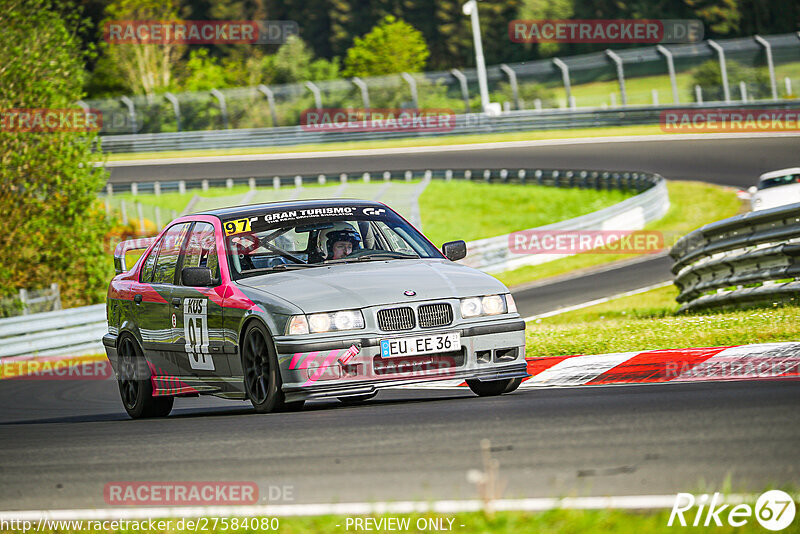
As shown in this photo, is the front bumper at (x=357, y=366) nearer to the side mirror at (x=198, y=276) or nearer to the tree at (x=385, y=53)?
the side mirror at (x=198, y=276)

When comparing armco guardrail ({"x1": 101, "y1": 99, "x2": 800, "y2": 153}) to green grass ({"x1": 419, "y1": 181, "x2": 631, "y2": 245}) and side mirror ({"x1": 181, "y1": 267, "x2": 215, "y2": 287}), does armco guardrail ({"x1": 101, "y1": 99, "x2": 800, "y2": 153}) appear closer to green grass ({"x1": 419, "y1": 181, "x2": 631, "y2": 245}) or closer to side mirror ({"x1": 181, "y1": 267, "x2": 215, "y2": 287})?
green grass ({"x1": 419, "y1": 181, "x2": 631, "y2": 245})

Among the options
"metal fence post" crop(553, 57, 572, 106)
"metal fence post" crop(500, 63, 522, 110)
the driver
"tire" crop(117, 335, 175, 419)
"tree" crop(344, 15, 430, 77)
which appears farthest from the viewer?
"tree" crop(344, 15, 430, 77)

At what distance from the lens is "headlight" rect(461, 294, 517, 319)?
25.1ft

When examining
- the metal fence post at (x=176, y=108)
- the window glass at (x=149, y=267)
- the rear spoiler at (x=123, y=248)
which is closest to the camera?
the window glass at (x=149, y=267)

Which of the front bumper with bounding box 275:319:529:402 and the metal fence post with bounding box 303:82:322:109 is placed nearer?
the front bumper with bounding box 275:319:529:402

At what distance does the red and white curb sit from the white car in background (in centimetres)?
1235

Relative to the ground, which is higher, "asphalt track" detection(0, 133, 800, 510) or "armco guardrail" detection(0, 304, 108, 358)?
"asphalt track" detection(0, 133, 800, 510)

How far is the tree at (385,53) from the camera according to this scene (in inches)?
3066

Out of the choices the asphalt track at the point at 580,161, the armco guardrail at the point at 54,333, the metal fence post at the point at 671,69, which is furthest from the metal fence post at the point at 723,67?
the armco guardrail at the point at 54,333

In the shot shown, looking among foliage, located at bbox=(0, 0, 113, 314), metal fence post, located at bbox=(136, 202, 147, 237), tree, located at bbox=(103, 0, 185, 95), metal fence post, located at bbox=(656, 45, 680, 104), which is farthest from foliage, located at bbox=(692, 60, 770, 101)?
tree, located at bbox=(103, 0, 185, 95)

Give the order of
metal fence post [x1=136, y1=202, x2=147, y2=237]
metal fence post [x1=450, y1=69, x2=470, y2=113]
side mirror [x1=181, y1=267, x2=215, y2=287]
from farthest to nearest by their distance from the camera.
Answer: metal fence post [x1=450, y1=69, x2=470, y2=113] < metal fence post [x1=136, y1=202, x2=147, y2=237] < side mirror [x1=181, y1=267, x2=215, y2=287]

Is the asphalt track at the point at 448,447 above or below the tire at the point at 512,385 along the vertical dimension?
above

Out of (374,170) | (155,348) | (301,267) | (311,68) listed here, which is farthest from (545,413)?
(311,68)

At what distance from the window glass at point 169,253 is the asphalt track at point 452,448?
1.67 m
